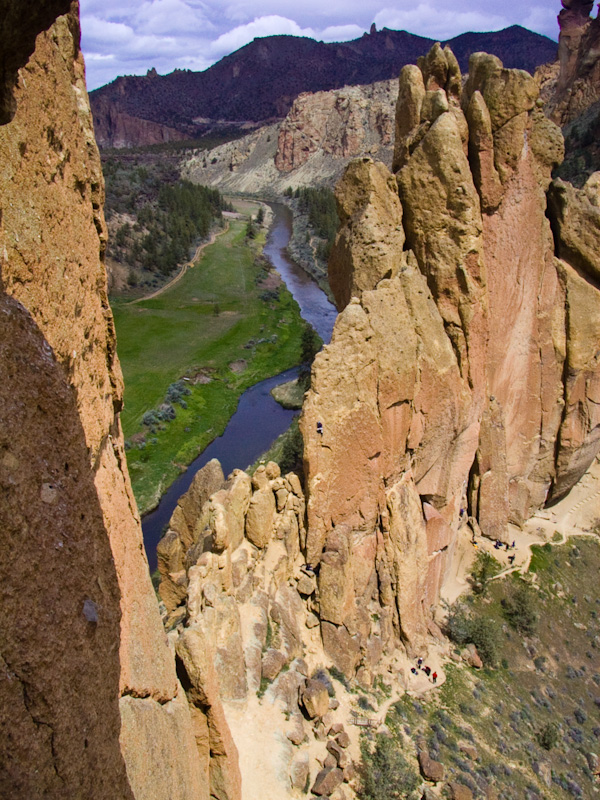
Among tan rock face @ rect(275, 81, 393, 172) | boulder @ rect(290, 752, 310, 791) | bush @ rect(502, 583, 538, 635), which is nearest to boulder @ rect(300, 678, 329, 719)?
boulder @ rect(290, 752, 310, 791)

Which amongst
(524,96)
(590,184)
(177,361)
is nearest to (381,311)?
(524,96)

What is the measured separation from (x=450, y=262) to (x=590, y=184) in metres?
8.15

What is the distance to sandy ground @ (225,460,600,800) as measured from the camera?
12734 millimetres

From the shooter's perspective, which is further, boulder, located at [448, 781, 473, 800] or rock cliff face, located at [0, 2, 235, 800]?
boulder, located at [448, 781, 473, 800]

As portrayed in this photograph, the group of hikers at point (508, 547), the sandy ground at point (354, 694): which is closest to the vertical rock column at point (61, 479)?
the sandy ground at point (354, 694)

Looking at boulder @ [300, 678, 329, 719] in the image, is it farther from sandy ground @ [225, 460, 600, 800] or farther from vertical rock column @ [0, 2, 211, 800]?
vertical rock column @ [0, 2, 211, 800]

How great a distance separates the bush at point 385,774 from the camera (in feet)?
44.4

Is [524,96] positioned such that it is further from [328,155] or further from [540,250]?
[328,155]

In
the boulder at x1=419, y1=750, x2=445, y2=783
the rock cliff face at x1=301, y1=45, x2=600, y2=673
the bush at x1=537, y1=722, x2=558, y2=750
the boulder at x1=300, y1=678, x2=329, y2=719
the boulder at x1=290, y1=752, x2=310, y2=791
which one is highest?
the rock cliff face at x1=301, y1=45, x2=600, y2=673

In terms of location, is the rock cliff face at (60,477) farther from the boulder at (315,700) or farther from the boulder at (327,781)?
the boulder at (315,700)

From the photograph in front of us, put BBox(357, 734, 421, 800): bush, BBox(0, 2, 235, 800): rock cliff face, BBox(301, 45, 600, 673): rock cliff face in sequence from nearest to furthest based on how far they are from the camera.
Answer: BBox(0, 2, 235, 800): rock cliff face → BBox(357, 734, 421, 800): bush → BBox(301, 45, 600, 673): rock cliff face

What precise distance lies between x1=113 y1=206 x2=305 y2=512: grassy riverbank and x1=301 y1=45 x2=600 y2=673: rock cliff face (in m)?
19.1

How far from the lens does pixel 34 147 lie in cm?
550

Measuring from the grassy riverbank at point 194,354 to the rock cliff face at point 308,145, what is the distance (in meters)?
89.5
